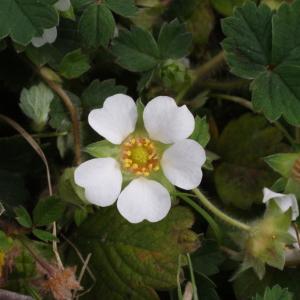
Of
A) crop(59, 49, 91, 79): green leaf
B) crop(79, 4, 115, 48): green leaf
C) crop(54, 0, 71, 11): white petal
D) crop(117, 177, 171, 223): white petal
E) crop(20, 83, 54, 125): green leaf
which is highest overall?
crop(54, 0, 71, 11): white petal

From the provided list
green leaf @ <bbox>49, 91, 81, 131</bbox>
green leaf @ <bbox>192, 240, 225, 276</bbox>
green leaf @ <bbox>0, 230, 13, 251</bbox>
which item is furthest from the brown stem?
green leaf @ <bbox>192, 240, 225, 276</bbox>

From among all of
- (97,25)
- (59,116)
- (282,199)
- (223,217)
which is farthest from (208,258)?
(97,25)

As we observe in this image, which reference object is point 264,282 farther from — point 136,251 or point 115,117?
point 115,117

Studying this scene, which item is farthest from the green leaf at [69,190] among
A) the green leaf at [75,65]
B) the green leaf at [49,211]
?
the green leaf at [75,65]

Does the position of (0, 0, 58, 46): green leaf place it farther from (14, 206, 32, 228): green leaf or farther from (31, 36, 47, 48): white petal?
(14, 206, 32, 228): green leaf

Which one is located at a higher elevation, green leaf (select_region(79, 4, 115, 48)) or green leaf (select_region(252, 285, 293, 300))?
green leaf (select_region(79, 4, 115, 48))

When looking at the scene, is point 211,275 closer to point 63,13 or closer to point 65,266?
point 65,266
